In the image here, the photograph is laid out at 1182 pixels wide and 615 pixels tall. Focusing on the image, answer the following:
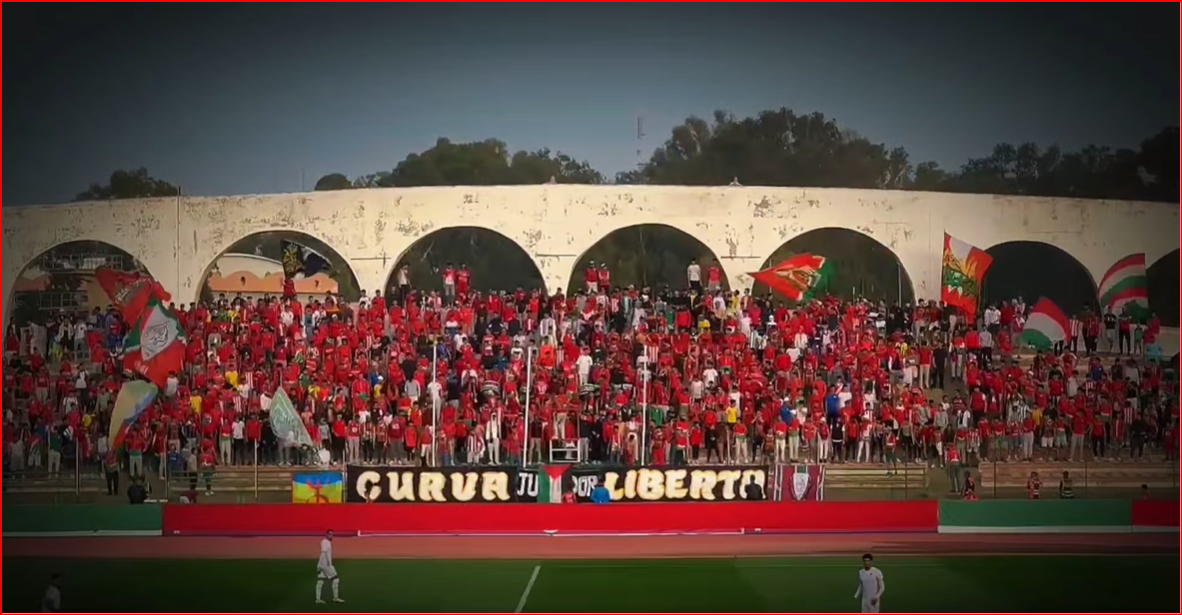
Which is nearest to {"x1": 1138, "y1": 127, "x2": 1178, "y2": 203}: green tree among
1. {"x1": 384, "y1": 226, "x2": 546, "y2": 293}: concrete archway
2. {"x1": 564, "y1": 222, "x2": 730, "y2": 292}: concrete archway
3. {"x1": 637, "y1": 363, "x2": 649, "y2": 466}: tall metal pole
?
{"x1": 564, "y1": 222, "x2": 730, "y2": 292}: concrete archway

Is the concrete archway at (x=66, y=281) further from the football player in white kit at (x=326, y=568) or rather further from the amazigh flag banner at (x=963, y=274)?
the football player in white kit at (x=326, y=568)

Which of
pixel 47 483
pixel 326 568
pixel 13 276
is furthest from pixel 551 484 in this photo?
pixel 13 276

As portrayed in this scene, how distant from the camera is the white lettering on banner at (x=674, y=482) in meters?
33.8

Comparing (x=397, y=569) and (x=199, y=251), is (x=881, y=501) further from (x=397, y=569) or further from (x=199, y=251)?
(x=199, y=251)

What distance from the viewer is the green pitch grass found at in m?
26.2

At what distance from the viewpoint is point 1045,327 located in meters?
41.2

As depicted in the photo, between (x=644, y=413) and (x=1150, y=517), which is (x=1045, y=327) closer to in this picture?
(x=1150, y=517)

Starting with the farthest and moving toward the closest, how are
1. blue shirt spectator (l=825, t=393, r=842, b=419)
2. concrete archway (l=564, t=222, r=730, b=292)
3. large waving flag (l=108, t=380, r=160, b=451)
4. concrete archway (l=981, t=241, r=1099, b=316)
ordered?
concrete archway (l=564, t=222, r=730, b=292), concrete archway (l=981, t=241, r=1099, b=316), blue shirt spectator (l=825, t=393, r=842, b=419), large waving flag (l=108, t=380, r=160, b=451)

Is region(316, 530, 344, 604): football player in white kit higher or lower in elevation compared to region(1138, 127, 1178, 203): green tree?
lower

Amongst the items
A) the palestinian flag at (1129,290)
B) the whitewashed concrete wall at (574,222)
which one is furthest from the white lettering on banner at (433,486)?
the palestinian flag at (1129,290)

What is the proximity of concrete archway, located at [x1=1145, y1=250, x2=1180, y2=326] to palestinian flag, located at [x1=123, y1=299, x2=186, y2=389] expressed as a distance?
35.4 m

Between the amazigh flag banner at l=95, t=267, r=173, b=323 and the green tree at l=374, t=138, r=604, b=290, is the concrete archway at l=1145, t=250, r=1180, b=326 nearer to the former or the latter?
the green tree at l=374, t=138, r=604, b=290

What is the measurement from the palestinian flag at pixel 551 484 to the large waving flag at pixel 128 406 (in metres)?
9.32

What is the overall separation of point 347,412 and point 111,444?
5585 mm
